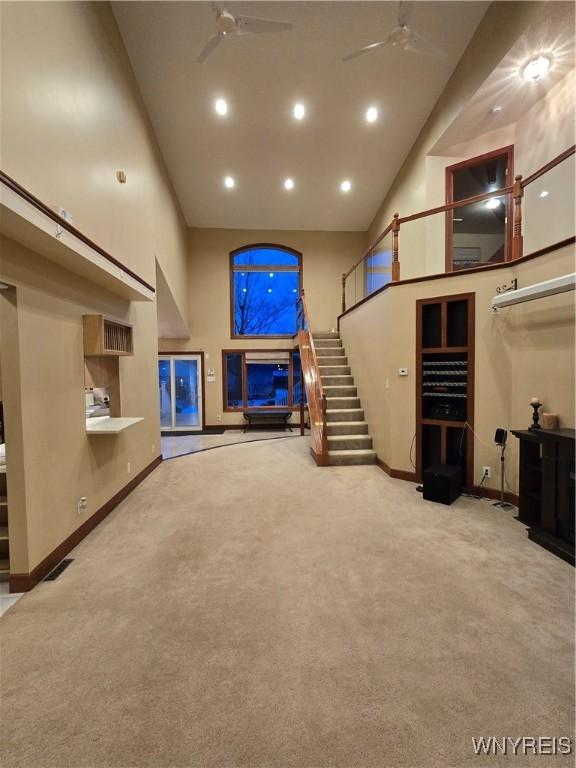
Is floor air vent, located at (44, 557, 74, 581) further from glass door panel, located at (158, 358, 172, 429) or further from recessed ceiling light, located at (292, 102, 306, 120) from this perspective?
recessed ceiling light, located at (292, 102, 306, 120)

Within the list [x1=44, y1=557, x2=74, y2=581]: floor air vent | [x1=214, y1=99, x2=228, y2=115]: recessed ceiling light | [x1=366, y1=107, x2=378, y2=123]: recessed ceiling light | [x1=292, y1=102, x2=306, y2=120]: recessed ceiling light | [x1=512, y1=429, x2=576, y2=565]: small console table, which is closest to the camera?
[x1=44, y1=557, x2=74, y2=581]: floor air vent

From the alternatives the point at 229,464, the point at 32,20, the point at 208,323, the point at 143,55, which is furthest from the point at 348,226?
the point at 32,20

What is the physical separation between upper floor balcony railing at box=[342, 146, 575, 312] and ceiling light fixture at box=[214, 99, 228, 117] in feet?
11.4

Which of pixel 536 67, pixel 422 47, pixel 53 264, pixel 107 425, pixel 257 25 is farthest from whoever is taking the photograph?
pixel 536 67

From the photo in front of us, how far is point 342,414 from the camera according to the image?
631 centimetres

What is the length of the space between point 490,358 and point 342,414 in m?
2.77

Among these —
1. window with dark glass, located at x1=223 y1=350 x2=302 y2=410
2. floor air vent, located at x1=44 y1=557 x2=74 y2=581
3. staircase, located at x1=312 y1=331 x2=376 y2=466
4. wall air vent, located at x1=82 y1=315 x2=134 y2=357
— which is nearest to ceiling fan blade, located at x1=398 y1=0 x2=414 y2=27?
wall air vent, located at x1=82 y1=315 x2=134 y2=357

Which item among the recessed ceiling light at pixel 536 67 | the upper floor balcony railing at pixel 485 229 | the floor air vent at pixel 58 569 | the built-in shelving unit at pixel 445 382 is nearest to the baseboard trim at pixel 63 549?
the floor air vent at pixel 58 569

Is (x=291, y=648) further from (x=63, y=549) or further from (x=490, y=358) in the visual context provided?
(x=490, y=358)

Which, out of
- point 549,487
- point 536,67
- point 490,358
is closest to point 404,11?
point 536,67

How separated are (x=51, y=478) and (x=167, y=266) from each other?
17.2 ft

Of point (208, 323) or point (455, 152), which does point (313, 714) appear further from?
point (208, 323)

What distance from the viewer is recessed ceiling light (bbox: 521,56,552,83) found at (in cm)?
429

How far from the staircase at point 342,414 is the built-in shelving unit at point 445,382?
122 cm
